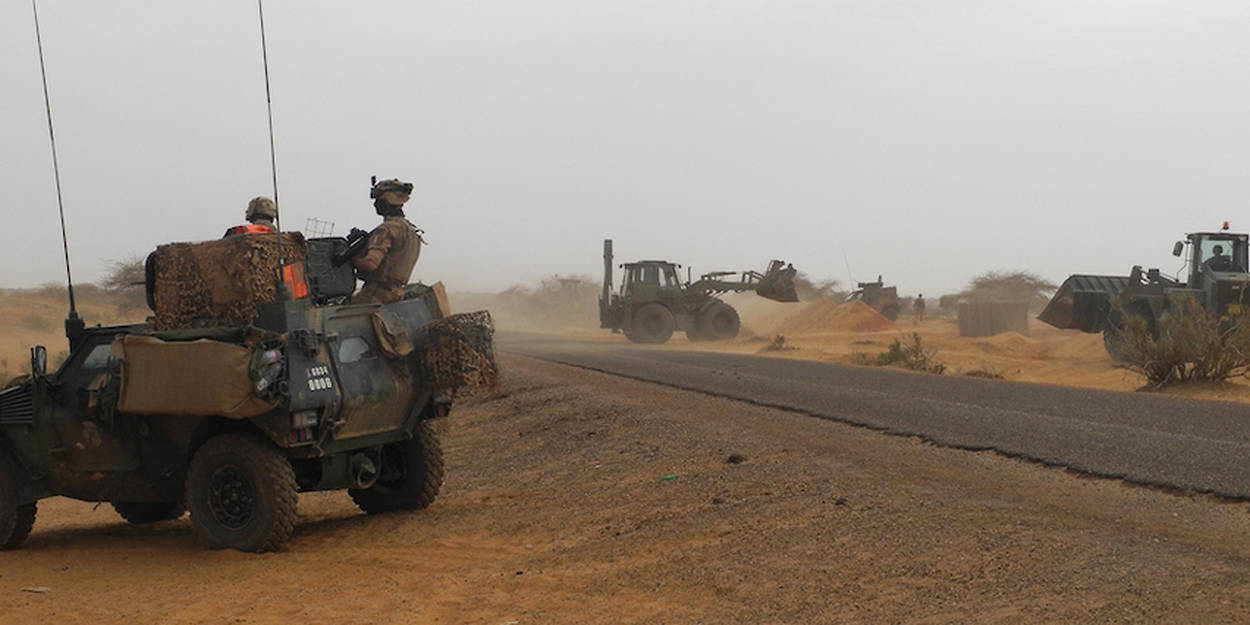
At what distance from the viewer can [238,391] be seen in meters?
8.12

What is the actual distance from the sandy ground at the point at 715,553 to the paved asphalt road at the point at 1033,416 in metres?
0.71

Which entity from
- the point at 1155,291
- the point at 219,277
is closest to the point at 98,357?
the point at 219,277

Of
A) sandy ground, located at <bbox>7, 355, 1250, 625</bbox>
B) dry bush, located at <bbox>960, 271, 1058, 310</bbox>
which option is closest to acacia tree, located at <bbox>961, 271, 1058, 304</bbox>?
dry bush, located at <bbox>960, 271, 1058, 310</bbox>

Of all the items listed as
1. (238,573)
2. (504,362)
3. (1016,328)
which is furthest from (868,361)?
(238,573)

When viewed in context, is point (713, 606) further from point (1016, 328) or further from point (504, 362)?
point (1016, 328)

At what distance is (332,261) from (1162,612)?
658 cm

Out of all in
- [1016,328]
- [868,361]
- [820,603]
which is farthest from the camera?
[1016,328]

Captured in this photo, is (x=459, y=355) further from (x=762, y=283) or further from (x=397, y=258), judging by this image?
(x=762, y=283)

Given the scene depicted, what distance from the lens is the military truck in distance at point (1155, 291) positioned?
992 inches

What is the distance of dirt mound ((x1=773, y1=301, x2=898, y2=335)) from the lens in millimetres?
51156

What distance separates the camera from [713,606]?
6348 millimetres

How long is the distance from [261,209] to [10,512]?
3.06 m

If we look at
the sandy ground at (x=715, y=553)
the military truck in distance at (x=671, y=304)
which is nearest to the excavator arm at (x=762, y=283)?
the military truck in distance at (x=671, y=304)

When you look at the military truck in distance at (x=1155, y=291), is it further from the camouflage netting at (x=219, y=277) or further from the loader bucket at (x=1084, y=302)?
the camouflage netting at (x=219, y=277)
